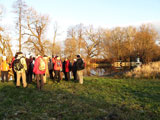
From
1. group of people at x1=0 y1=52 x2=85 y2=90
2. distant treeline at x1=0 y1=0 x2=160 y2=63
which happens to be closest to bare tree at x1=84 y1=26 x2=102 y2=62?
distant treeline at x1=0 y1=0 x2=160 y2=63

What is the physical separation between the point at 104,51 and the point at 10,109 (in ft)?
154

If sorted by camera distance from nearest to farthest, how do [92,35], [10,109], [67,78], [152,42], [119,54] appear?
1. [10,109]
2. [67,78]
3. [152,42]
4. [119,54]
5. [92,35]

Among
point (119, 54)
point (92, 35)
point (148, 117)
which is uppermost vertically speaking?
point (92, 35)

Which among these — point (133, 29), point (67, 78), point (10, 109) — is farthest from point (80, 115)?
point (133, 29)

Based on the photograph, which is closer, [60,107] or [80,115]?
[80,115]

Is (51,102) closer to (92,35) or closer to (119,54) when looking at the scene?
(119,54)

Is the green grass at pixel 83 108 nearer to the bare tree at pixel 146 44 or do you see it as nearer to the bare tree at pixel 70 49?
the bare tree at pixel 146 44

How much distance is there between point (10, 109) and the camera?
5379mm

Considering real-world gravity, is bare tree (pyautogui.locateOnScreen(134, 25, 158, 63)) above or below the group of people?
above

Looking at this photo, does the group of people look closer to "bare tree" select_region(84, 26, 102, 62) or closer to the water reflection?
the water reflection

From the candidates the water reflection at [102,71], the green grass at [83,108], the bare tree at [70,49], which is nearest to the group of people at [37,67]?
the green grass at [83,108]

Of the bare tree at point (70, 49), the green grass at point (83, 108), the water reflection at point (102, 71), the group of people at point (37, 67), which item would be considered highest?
the bare tree at point (70, 49)

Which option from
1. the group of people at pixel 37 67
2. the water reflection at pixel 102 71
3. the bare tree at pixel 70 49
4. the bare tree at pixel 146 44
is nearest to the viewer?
the group of people at pixel 37 67

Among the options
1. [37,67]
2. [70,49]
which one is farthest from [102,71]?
[37,67]
